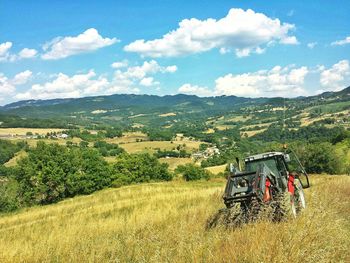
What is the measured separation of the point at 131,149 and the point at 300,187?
12849 centimetres

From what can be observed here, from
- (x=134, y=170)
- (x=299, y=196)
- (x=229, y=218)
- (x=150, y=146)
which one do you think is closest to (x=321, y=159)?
(x=134, y=170)

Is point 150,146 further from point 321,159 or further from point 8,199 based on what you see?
point 8,199

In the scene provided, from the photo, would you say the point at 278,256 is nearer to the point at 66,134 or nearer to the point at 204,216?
the point at 204,216

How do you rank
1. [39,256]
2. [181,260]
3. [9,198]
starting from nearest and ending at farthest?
[181,260] → [39,256] → [9,198]

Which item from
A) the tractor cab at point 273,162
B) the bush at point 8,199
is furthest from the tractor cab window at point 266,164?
the bush at point 8,199

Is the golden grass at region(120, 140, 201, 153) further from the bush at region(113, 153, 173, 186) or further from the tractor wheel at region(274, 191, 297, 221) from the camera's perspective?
the tractor wheel at region(274, 191, 297, 221)

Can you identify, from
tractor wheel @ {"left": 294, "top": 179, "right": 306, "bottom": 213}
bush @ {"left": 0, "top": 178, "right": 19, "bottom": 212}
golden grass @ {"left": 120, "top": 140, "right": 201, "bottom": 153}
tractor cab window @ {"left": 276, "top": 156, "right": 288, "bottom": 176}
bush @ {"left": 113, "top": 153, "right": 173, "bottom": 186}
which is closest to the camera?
tractor wheel @ {"left": 294, "top": 179, "right": 306, "bottom": 213}

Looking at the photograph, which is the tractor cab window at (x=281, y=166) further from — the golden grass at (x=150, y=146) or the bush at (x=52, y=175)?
the golden grass at (x=150, y=146)

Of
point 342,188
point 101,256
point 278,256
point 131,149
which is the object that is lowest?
point 131,149

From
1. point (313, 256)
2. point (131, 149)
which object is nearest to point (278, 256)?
point (313, 256)

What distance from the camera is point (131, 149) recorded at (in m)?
139

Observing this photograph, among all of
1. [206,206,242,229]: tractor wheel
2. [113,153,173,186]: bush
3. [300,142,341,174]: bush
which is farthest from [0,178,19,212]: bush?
[300,142,341,174]: bush

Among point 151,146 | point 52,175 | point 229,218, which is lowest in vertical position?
point 151,146

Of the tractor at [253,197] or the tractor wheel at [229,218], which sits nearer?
the tractor at [253,197]
